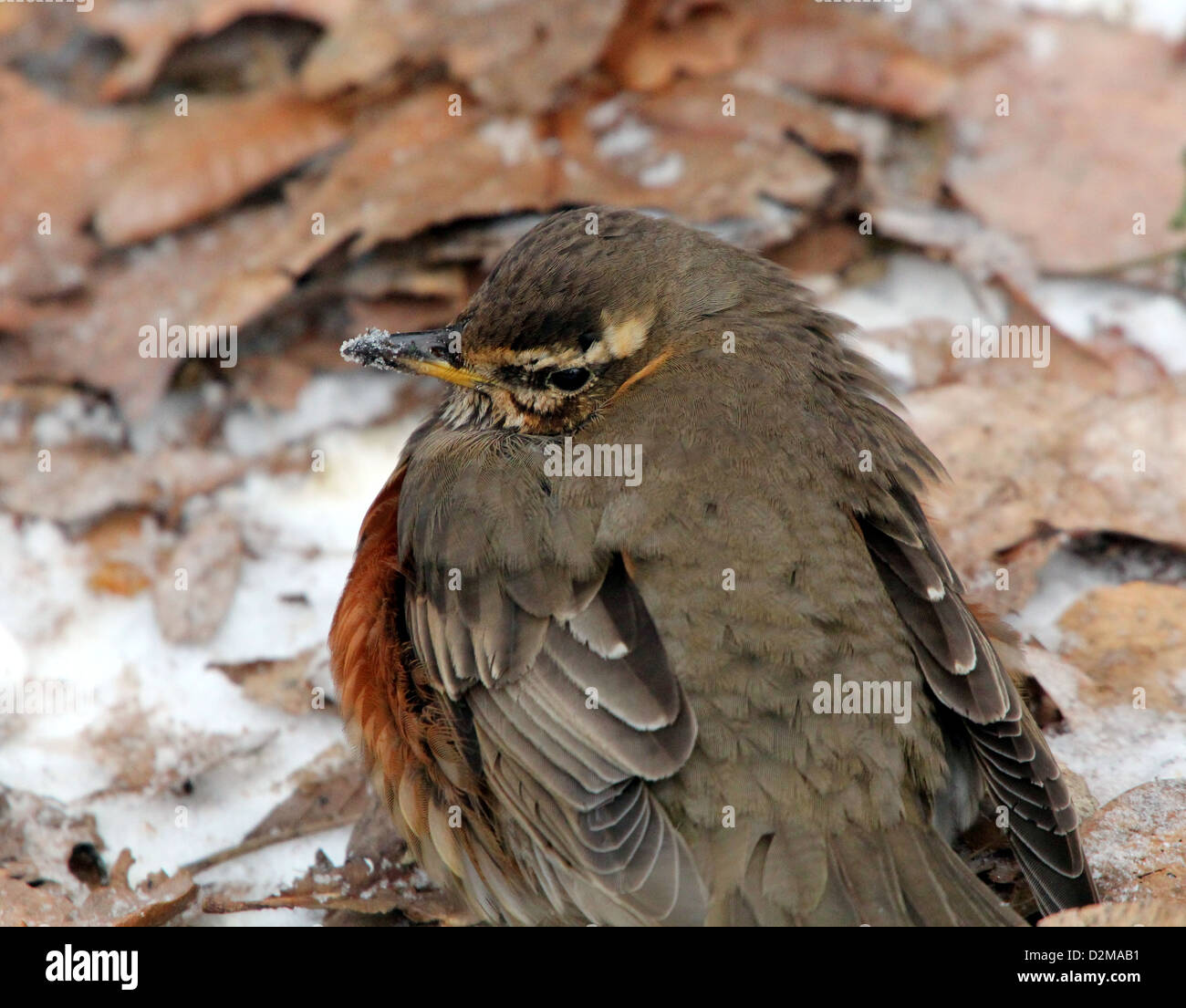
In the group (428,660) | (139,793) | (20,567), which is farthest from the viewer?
(20,567)

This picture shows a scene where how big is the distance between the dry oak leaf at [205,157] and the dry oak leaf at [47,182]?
0.46 feet

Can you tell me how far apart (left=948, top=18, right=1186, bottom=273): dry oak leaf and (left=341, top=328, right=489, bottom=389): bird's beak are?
11.1 feet

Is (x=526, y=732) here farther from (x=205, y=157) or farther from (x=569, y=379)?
(x=205, y=157)

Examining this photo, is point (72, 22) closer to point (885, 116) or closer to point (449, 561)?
point (885, 116)

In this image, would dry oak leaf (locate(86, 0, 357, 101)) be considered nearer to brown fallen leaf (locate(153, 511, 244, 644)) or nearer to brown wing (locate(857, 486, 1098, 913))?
brown fallen leaf (locate(153, 511, 244, 644))

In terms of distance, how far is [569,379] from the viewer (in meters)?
4.90

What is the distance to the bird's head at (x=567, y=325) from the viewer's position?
483 cm

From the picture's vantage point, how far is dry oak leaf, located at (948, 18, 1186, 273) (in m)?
7.05

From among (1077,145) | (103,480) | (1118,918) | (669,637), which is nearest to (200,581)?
(103,480)

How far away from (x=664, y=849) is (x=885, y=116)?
→ 4.87m

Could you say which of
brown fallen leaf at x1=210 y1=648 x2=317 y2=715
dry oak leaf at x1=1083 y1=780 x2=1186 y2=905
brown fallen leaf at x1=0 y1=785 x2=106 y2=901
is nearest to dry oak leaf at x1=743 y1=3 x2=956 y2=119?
brown fallen leaf at x1=210 y1=648 x2=317 y2=715
